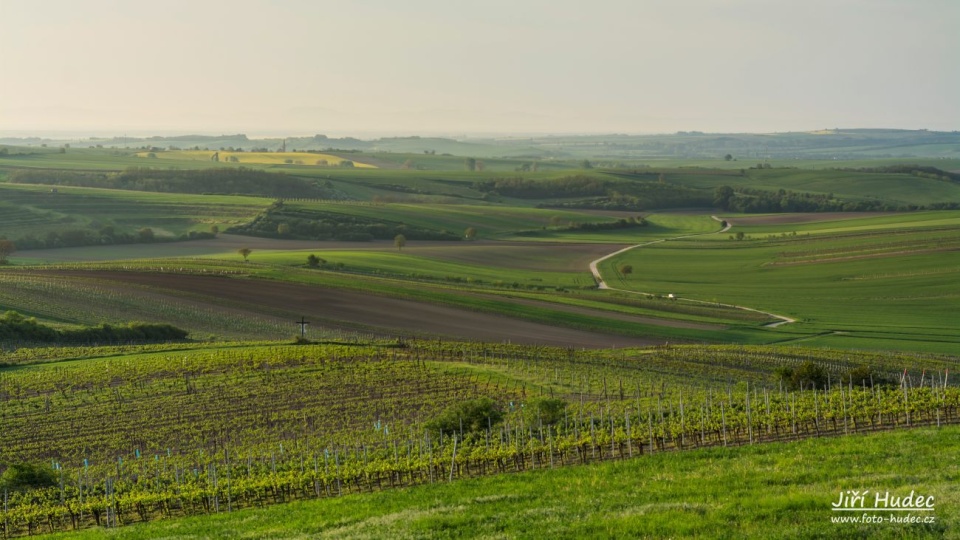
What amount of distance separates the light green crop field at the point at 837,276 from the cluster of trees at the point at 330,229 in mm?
34951

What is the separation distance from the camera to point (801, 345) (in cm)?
7431

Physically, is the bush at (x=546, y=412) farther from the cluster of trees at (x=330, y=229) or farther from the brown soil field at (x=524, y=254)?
the cluster of trees at (x=330, y=229)

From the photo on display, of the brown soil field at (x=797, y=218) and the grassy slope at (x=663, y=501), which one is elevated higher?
the grassy slope at (x=663, y=501)

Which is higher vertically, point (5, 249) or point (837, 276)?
point (5, 249)

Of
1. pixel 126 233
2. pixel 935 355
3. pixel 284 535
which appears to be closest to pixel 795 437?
pixel 284 535

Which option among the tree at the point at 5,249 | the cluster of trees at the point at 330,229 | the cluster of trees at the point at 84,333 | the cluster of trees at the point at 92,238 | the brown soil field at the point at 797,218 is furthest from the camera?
the brown soil field at the point at 797,218

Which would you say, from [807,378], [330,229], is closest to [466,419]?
[807,378]

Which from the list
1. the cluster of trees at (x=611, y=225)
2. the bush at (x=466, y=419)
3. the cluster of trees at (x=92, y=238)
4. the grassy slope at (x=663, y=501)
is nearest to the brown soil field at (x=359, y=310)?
the bush at (x=466, y=419)

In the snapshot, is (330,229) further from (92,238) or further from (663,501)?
(663,501)

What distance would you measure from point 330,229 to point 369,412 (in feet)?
365

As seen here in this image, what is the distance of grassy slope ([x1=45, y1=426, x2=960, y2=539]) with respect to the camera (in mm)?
16891

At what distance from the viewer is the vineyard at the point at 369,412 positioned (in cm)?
3284

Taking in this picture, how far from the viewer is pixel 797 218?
179 metres

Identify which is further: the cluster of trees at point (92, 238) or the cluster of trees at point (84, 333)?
the cluster of trees at point (92, 238)
